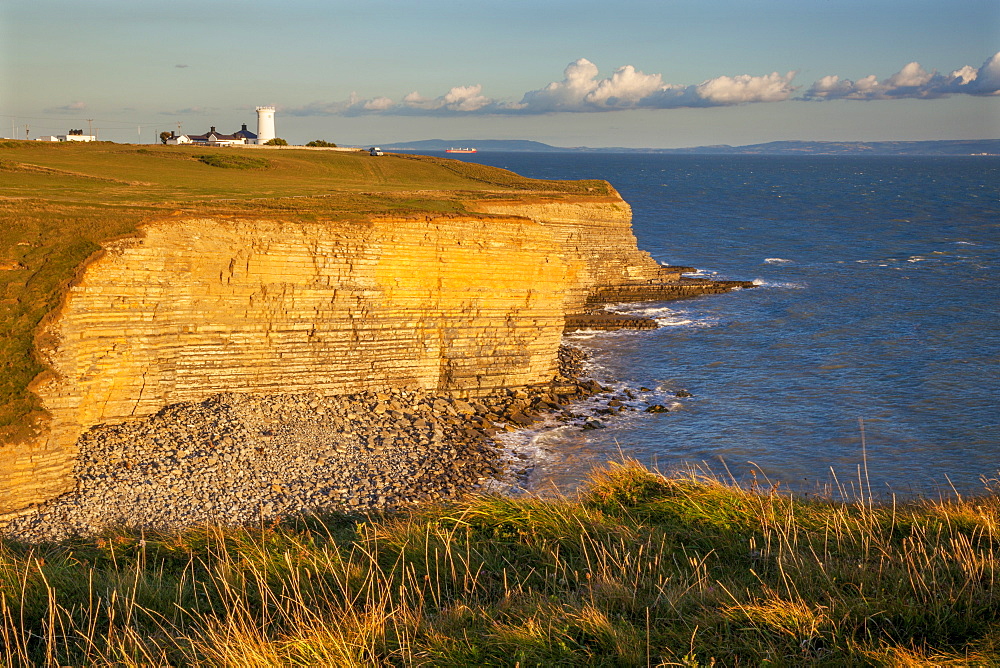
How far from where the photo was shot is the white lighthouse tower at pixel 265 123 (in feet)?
288

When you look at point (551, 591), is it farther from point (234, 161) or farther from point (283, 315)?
point (234, 161)

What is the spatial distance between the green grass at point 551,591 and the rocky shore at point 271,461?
766 cm

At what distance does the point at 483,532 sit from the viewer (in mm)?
7598

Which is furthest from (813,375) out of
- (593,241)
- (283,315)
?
(283,315)

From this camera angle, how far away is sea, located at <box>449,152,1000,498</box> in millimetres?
21719

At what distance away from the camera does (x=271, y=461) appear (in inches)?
771

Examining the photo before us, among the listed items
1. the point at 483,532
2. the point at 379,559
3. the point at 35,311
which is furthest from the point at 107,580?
the point at 35,311

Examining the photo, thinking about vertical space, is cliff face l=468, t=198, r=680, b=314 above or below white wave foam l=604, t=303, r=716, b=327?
above

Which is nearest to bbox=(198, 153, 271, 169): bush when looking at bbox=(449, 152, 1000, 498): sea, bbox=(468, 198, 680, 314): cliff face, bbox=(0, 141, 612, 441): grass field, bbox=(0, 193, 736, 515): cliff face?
bbox=(0, 141, 612, 441): grass field

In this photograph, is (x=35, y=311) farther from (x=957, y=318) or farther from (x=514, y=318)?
(x=957, y=318)

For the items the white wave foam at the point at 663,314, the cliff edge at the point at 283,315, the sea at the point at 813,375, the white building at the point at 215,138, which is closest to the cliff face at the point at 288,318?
the cliff edge at the point at 283,315

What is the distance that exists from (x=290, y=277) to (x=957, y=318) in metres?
33.9

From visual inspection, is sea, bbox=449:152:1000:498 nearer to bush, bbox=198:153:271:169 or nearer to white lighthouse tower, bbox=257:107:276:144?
bush, bbox=198:153:271:169

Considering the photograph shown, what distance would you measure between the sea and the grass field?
10.1 meters
